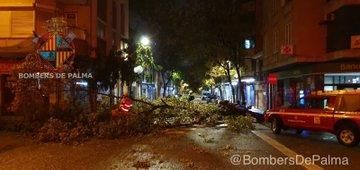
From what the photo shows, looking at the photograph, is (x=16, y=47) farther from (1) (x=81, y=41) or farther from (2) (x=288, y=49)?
(2) (x=288, y=49)

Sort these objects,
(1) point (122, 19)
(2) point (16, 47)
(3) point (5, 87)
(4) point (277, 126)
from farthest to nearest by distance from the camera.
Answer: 1. (1) point (122, 19)
2. (3) point (5, 87)
3. (2) point (16, 47)
4. (4) point (277, 126)

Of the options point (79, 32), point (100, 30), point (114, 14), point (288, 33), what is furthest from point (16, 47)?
point (288, 33)

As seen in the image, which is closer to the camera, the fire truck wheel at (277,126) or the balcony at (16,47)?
the fire truck wheel at (277,126)

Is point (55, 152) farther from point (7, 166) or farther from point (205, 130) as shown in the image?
point (205, 130)

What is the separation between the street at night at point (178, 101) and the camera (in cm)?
1447

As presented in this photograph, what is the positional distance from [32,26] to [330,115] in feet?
52.0

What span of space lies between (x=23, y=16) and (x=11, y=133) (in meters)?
7.74

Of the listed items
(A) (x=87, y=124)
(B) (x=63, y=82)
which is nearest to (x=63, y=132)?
(A) (x=87, y=124)

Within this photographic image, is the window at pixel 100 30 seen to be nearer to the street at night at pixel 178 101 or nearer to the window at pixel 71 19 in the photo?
the street at night at pixel 178 101

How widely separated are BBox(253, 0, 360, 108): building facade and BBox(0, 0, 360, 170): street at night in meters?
0.06

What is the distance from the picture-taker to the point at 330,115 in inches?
691

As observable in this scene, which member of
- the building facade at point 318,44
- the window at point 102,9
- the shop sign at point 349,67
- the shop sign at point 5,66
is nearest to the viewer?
the shop sign at point 5,66

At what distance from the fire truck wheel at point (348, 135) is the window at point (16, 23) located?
16.5 metres

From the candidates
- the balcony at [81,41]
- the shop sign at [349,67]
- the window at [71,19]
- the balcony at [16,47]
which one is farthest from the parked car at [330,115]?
the window at [71,19]
